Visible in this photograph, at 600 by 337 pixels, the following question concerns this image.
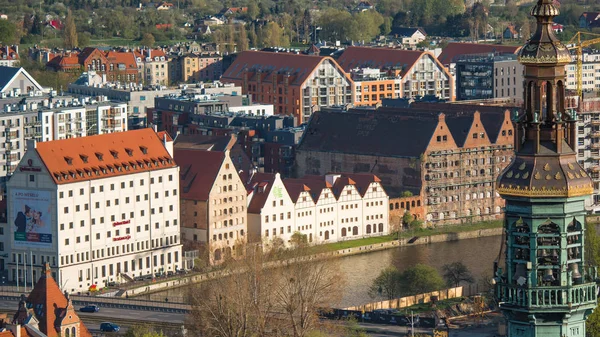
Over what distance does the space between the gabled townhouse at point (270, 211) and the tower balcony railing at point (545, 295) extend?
53585mm

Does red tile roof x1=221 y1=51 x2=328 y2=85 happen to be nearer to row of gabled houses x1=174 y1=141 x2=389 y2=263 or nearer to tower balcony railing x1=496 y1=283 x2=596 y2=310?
row of gabled houses x1=174 y1=141 x2=389 y2=263

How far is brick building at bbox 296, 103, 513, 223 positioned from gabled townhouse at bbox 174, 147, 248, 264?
11.4 meters

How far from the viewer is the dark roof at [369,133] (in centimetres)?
8038

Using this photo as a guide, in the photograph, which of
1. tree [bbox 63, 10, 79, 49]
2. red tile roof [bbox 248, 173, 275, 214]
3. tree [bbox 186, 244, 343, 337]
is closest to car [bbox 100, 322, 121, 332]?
tree [bbox 186, 244, 343, 337]

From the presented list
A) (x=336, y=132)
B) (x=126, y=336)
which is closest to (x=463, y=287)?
(x=126, y=336)

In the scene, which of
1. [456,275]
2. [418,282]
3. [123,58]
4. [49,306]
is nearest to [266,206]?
[456,275]

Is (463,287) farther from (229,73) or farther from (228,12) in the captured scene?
(228,12)

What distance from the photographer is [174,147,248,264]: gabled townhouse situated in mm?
69938

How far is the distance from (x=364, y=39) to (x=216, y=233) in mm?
77161

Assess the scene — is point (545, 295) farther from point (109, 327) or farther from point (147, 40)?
point (147, 40)

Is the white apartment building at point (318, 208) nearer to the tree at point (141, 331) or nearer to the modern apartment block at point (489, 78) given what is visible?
the tree at point (141, 331)

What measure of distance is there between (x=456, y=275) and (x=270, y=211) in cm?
1026

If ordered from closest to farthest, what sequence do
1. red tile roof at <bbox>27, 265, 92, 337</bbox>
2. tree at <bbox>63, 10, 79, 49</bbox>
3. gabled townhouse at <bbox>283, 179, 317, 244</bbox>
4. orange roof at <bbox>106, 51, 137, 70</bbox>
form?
red tile roof at <bbox>27, 265, 92, 337</bbox>
gabled townhouse at <bbox>283, 179, 317, 244</bbox>
orange roof at <bbox>106, 51, 137, 70</bbox>
tree at <bbox>63, 10, 79, 49</bbox>

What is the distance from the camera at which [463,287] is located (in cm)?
6353
